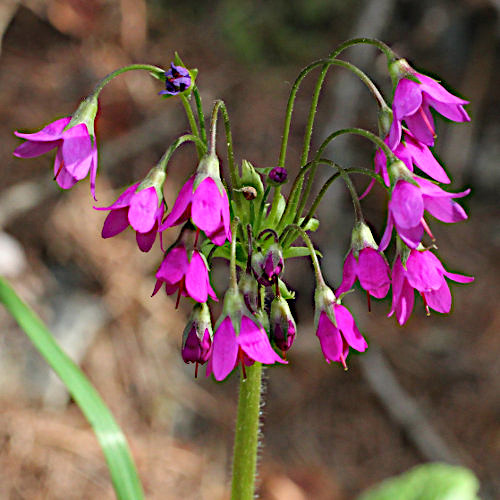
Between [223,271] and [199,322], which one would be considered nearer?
[199,322]

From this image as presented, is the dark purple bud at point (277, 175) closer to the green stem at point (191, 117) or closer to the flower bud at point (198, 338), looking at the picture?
the green stem at point (191, 117)

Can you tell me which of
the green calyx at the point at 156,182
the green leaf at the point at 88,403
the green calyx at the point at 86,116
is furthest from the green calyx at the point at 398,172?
the green leaf at the point at 88,403

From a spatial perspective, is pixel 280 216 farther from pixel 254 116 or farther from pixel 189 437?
pixel 254 116

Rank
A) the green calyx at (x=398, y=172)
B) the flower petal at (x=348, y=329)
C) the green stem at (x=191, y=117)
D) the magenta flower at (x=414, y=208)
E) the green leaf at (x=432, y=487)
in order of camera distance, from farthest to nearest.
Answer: the green leaf at (x=432, y=487)
the green stem at (x=191, y=117)
the flower petal at (x=348, y=329)
the green calyx at (x=398, y=172)
the magenta flower at (x=414, y=208)

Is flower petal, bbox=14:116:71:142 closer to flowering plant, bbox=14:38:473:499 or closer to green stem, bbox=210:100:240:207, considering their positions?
flowering plant, bbox=14:38:473:499

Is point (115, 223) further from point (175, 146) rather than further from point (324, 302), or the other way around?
point (324, 302)

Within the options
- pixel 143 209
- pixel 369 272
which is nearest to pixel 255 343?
pixel 369 272
